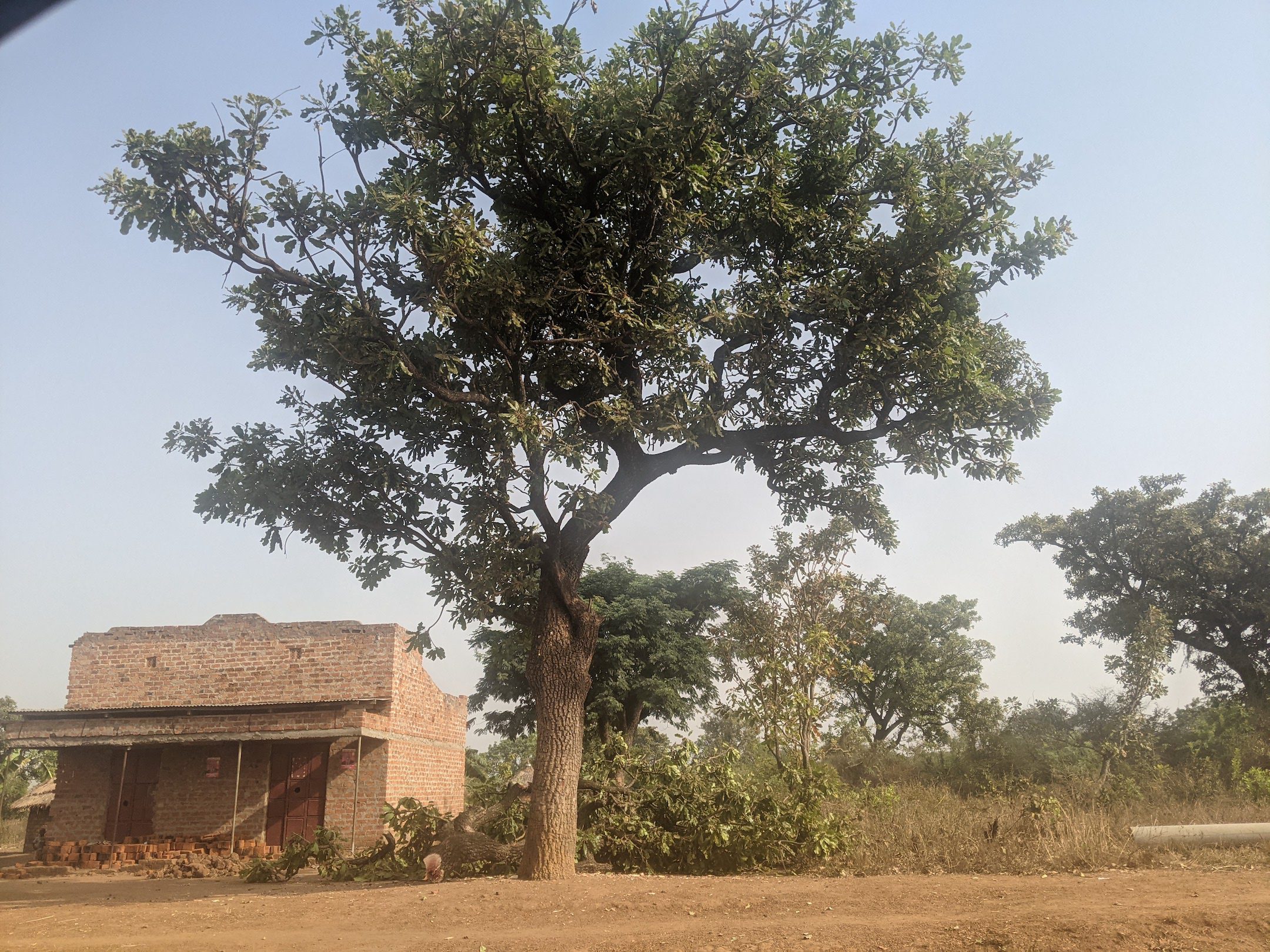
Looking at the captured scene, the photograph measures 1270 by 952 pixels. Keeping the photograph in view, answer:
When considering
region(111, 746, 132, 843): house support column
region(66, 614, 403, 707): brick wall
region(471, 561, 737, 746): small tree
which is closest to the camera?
region(111, 746, 132, 843): house support column

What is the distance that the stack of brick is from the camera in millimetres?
16688

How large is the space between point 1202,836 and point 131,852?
61.3 ft

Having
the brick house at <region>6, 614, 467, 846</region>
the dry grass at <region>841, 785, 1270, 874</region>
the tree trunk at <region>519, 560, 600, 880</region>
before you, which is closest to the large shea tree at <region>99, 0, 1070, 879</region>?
the tree trunk at <region>519, 560, 600, 880</region>

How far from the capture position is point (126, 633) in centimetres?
2166

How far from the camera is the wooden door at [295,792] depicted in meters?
19.0

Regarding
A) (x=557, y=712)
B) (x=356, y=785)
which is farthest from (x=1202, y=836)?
(x=356, y=785)

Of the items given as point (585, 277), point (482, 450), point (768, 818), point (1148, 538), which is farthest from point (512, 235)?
point (1148, 538)

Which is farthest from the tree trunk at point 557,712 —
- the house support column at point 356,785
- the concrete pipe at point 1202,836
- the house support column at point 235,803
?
the house support column at point 235,803

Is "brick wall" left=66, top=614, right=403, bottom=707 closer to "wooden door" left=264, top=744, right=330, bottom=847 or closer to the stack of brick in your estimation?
"wooden door" left=264, top=744, right=330, bottom=847

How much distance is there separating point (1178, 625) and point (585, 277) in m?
26.9

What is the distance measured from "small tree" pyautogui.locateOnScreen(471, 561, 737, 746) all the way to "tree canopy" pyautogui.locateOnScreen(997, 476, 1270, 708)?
10900 mm

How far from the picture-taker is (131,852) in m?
17.0

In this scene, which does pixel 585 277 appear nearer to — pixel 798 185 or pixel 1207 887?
pixel 798 185

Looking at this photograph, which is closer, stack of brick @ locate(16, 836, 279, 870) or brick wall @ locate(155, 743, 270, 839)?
stack of brick @ locate(16, 836, 279, 870)
